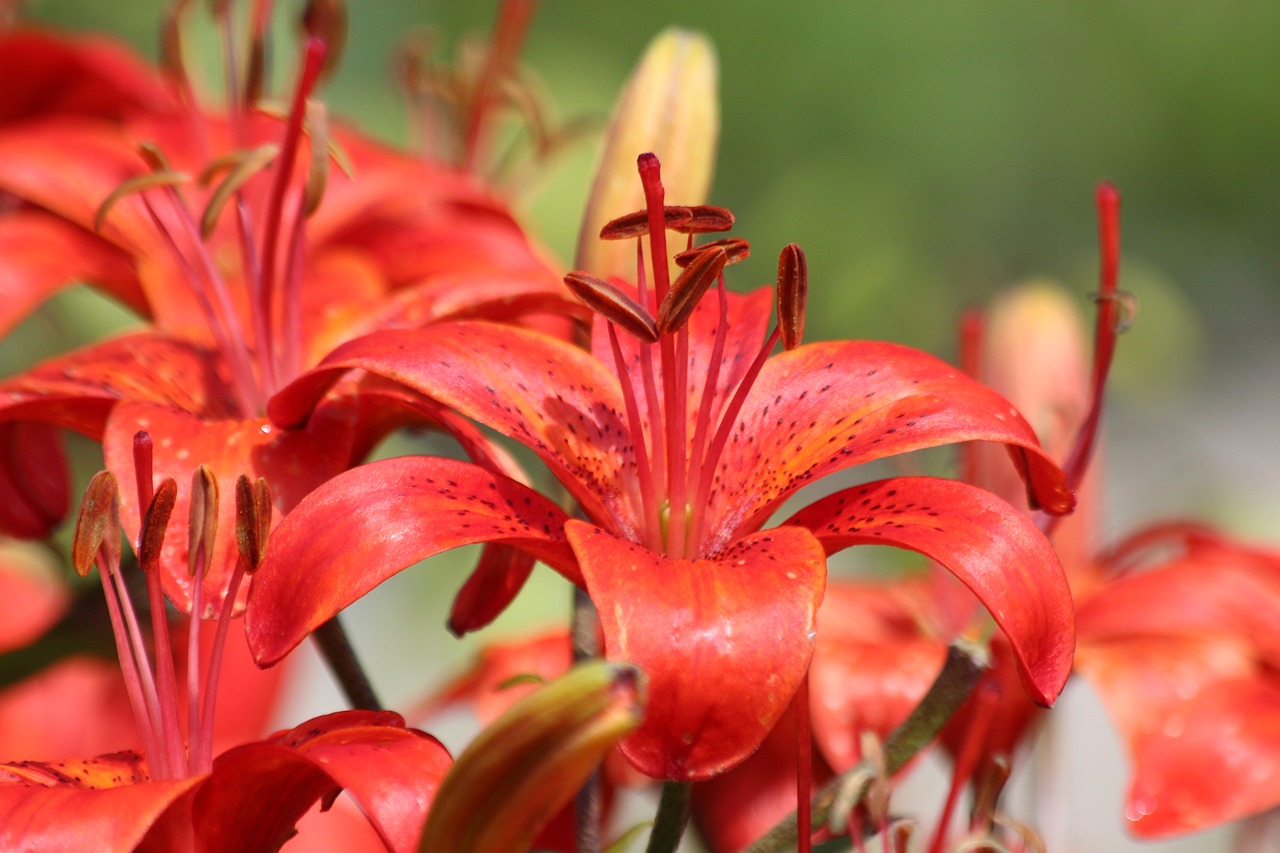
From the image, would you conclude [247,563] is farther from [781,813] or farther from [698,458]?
[781,813]

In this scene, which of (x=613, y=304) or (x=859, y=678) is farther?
(x=859, y=678)

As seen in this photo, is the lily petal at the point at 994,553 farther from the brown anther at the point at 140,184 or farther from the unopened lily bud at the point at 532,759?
the brown anther at the point at 140,184

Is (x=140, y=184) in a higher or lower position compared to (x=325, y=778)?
higher

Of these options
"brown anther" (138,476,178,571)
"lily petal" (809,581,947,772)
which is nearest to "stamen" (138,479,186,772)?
"brown anther" (138,476,178,571)

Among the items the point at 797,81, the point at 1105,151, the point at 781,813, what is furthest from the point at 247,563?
the point at 1105,151

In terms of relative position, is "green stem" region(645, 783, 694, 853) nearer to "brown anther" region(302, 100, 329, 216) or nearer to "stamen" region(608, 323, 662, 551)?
"stamen" region(608, 323, 662, 551)

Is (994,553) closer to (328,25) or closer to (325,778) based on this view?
(325,778)

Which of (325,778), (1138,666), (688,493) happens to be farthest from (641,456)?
(1138,666)
